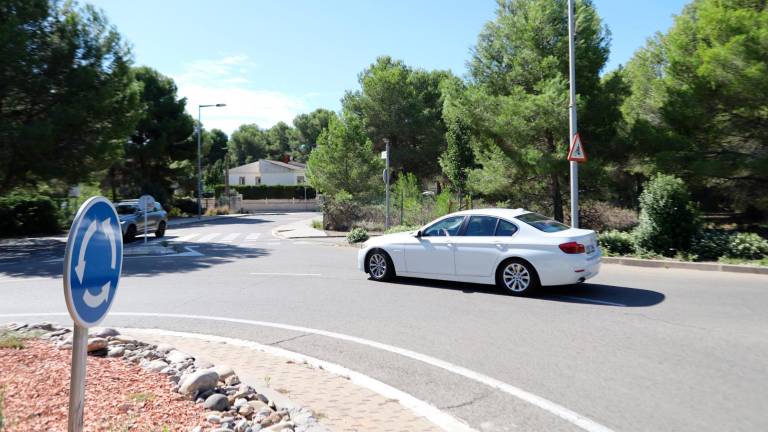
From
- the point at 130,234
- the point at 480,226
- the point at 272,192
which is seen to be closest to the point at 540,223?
the point at 480,226

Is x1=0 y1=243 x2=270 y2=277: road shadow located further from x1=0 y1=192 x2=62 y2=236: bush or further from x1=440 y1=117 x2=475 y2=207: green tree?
x1=440 y1=117 x2=475 y2=207: green tree

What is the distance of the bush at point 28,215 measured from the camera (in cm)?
2644

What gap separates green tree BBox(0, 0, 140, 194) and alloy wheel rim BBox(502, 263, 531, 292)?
16666mm

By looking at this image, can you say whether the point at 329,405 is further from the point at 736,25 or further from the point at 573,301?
the point at 736,25

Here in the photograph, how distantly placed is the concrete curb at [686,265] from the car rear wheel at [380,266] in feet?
19.4

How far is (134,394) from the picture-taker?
434 centimetres

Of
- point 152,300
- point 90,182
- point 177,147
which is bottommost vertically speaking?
point 152,300

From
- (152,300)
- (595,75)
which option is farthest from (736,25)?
(152,300)

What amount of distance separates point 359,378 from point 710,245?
35.8ft

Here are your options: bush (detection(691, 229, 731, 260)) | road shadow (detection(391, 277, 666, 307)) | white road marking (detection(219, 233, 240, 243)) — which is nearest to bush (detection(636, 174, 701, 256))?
bush (detection(691, 229, 731, 260))

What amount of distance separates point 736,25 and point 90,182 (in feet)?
77.3

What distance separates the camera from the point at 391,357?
6043 millimetres

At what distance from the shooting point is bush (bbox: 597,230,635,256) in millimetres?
14188

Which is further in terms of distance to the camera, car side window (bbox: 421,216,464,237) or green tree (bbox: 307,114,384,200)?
green tree (bbox: 307,114,384,200)
